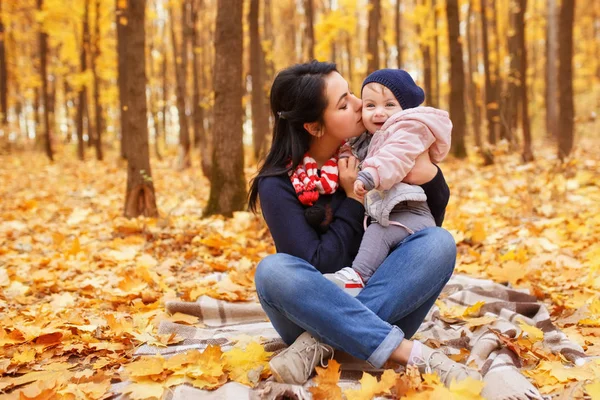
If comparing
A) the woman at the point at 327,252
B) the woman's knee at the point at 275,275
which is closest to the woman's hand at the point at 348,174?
the woman at the point at 327,252

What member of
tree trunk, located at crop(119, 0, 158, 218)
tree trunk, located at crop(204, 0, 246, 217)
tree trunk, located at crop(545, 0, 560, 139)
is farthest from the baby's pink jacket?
tree trunk, located at crop(545, 0, 560, 139)

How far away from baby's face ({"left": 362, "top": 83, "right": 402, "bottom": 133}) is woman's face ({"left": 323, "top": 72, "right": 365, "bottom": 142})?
6cm

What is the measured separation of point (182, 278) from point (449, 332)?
2.12 metres

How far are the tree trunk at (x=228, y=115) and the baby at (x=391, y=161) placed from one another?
319 centimetres

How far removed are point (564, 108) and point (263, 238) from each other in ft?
16.3

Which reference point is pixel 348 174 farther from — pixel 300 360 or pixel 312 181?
pixel 300 360

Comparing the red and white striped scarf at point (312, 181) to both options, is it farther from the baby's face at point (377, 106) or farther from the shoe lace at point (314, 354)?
the shoe lace at point (314, 354)

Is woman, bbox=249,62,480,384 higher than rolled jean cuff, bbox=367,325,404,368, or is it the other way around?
woman, bbox=249,62,480,384

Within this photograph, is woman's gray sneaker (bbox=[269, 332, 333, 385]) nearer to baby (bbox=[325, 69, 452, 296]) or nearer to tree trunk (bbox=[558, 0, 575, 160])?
baby (bbox=[325, 69, 452, 296])

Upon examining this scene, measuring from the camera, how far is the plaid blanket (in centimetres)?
210

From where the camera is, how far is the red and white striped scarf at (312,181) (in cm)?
245

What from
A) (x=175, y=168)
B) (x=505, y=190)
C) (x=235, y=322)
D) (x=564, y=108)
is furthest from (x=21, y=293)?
(x=175, y=168)

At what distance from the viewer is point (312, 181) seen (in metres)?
2.47

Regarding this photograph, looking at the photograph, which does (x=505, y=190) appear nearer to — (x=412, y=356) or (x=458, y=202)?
(x=458, y=202)
